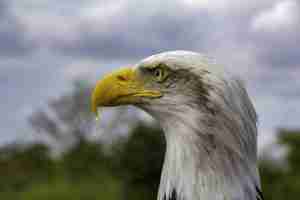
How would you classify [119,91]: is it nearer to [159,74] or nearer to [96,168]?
[159,74]

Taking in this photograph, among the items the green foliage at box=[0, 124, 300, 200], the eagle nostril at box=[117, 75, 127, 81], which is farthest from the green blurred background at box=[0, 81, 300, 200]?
the eagle nostril at box=[117, 75, 127, 81]

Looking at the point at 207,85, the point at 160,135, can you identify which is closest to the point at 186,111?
the point at 207,85

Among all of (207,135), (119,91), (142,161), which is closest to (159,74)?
(119,91)

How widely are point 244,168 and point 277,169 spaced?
34958mm

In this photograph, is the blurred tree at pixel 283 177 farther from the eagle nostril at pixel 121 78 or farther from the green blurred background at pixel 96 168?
the eagle nostril at pixel 121 78

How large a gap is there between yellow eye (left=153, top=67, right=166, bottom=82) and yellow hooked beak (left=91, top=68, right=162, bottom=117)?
12 centimetres

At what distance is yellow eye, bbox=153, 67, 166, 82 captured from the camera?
487 centimetres

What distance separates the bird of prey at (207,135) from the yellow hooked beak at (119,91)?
388mm

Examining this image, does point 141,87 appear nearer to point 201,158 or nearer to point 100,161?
point 201,158

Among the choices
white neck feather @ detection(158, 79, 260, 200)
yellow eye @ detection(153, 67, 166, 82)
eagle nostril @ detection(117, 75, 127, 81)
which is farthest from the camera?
eagle nostril @ detection(117, 75, 127, 81)

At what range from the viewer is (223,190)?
14.1ft

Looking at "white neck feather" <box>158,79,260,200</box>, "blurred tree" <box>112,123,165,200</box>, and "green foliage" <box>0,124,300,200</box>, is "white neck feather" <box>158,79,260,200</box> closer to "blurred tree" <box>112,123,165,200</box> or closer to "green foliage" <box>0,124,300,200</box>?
"blurred tree" <box>112,123,165,200</box>

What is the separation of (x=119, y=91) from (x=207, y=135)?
990 millimetres

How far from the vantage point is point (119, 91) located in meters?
5.05
